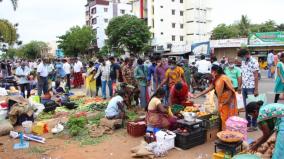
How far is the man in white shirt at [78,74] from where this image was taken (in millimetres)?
18141

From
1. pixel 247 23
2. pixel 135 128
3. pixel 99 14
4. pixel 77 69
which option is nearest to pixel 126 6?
pixel 99 14

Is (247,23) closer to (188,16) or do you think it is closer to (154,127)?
(188,16)

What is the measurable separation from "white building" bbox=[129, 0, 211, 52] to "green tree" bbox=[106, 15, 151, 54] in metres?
10.6

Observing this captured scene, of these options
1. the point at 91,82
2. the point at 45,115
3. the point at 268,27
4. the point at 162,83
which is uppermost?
the point at 268,27

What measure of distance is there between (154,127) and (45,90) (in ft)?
27.6

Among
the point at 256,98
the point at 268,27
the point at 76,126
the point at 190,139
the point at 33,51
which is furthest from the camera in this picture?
the point at 33,51

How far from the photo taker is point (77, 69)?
59.9 ft

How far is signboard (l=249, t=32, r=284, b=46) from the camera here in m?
32.6

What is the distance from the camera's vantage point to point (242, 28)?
194 feet

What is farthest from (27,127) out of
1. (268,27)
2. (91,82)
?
(268,27)

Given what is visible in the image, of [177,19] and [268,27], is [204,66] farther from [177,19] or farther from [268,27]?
[177,19]

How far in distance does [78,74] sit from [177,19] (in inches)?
1781

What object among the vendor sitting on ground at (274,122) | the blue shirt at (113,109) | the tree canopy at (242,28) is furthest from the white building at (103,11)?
the vendor sitting on ground at (274,122)

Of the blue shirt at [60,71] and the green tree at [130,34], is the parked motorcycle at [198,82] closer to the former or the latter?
the blue shirt at [60,71]
